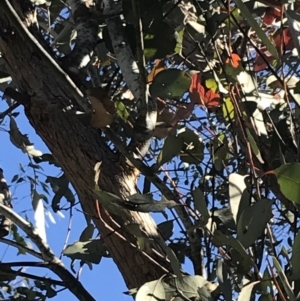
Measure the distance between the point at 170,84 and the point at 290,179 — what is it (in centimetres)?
24

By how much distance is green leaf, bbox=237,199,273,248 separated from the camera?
661 millimetres

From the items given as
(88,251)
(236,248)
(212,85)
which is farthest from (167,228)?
(236,248)

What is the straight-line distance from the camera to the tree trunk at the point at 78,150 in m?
0.87

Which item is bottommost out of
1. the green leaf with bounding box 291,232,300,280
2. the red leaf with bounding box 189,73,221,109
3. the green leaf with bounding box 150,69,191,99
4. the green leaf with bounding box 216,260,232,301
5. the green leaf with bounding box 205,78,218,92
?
the green leaf with bounding box 291,232,300,280

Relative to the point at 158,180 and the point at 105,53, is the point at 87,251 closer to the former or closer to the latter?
the point at 158,180

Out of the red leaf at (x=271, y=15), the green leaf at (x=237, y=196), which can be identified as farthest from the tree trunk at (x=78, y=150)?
the red leaf at (x=271, y=15)

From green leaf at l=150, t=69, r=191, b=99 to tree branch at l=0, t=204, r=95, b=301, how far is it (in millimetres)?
288

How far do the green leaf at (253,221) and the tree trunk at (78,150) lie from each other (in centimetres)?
21

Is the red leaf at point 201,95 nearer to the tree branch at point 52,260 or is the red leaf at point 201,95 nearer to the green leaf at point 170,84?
the green leaf at point 170,84

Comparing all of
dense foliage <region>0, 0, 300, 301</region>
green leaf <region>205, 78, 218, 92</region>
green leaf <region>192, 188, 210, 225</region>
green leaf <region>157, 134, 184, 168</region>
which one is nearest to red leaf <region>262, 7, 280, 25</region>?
dense foliage <region>0, 0, 300, 301</region>

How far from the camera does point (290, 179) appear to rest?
64 centimetres

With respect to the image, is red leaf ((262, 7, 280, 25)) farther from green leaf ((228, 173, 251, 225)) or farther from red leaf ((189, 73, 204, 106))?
green leaf ((228, 173, 251, 225))

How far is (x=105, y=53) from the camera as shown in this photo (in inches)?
49.0

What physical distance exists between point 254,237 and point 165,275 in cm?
18
